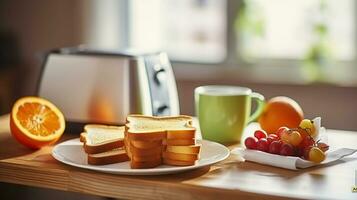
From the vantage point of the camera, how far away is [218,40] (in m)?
2.88

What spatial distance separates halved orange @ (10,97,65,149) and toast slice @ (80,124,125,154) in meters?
0.08

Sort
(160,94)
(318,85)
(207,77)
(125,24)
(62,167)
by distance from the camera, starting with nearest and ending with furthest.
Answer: (62,167), (160,94), (318,85), (207,77), (125,24)

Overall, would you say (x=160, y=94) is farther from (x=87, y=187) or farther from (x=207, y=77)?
(x=207, y=77)

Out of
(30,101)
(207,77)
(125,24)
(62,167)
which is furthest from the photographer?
(125,24)

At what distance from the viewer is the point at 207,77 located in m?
2.75

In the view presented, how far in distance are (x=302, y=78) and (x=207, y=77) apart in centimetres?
41

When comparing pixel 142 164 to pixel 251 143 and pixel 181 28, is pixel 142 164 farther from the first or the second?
pixel 181 28

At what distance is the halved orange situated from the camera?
4.26ft

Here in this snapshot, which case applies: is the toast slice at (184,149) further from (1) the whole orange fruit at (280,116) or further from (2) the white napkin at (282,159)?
(1) the whole orange fruit at (280,116)

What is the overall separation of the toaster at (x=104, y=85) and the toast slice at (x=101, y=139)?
152mm

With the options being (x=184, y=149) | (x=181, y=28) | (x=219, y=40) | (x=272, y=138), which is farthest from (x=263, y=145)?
(x=181, y=28)

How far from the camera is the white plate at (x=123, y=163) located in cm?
110

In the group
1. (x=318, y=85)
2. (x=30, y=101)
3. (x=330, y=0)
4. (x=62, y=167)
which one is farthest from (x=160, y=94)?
(x=330, y=0)

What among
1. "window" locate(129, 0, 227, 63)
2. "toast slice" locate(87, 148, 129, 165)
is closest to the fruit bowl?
"toast slice" locate(87, 148, 129, 165)
